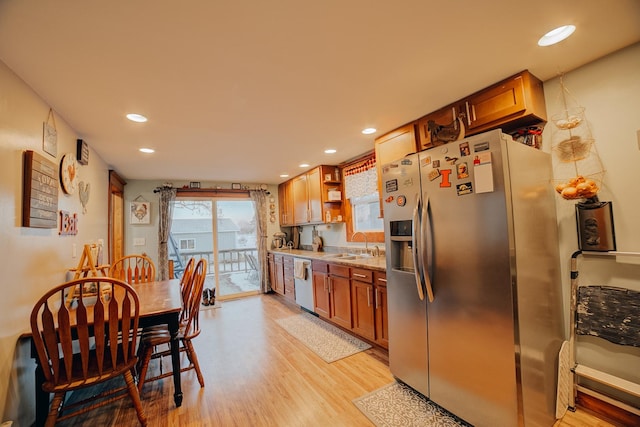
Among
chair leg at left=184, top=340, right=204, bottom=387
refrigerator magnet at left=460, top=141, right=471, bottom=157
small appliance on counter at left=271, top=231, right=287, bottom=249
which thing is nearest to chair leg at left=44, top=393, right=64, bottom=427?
chair leg at left=184, top=340, right=204, bottom=387

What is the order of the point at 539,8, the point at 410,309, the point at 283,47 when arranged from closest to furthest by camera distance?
the point at 539,8 < the point at 283,47 < the point at 410,309

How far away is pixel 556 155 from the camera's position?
193 centimetres

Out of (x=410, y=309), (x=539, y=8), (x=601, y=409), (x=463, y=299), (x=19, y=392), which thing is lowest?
(x=601, y=409)

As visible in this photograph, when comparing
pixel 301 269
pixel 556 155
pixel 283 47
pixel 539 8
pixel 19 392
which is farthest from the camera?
pixel 301 269

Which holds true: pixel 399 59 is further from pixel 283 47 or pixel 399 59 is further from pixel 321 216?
pixel 321 216

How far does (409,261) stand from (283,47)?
1.73 m

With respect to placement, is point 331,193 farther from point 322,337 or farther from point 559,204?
point 559,204

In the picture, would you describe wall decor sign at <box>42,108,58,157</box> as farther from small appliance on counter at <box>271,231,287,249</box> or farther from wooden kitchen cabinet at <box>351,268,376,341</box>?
small appliance on counter at <box>271,231,287,249</box>

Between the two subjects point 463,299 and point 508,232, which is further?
point 463,299

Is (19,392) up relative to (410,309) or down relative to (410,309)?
down

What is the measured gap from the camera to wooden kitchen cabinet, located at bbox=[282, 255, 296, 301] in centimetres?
454

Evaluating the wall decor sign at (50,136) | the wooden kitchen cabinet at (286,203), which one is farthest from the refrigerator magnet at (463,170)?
the wooden kitchen cabinet at (286,203)

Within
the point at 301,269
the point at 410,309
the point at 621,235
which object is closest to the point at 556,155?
the point at 621,235

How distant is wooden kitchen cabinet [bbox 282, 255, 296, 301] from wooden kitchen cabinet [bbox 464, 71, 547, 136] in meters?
3.37
